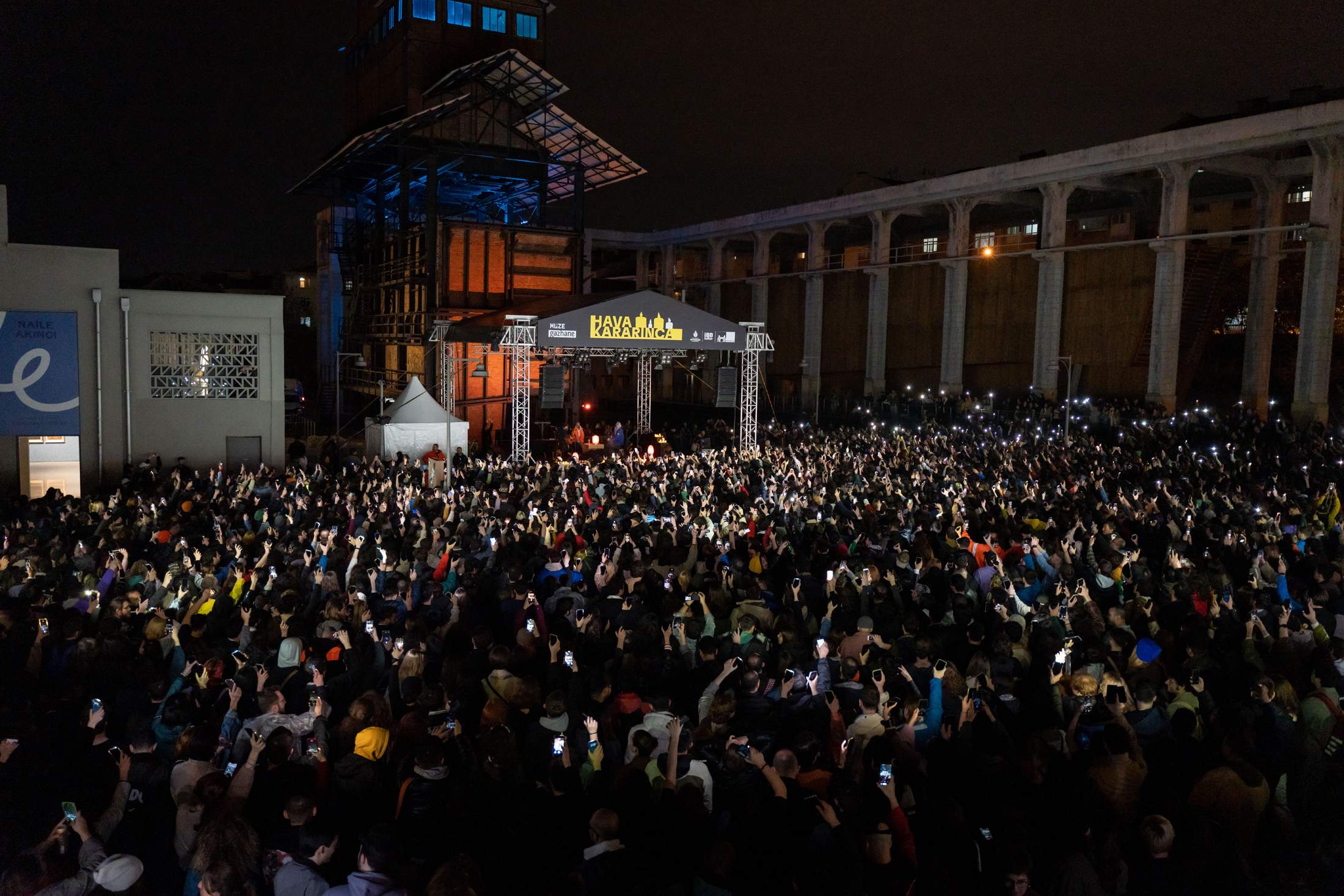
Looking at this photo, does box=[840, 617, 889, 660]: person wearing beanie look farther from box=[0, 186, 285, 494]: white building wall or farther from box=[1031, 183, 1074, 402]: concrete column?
box=[1031, 183, 1074, 402]: concrete column

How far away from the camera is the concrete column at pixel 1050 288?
30.2 meters

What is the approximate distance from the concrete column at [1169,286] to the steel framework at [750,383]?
41.5 feet

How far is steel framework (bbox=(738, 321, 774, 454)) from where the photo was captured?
2231cm

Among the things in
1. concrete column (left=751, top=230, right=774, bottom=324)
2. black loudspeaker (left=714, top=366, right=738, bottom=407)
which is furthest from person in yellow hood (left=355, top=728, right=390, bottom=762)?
concrete column (left=751, top=230, right=774, bottom=324)

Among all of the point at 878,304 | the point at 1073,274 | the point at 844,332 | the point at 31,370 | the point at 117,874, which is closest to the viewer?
the point at 117,874

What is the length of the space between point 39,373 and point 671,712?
56.4ft

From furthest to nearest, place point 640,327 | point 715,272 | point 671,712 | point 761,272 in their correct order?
point 715,272 < point 761,272 < point 640,327 < point 671,712

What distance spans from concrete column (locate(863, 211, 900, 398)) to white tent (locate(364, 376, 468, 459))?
1983 cm

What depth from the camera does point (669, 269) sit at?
46.0m

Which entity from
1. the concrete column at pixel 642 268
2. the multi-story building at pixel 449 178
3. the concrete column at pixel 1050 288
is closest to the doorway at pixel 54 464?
the multi-story building at pixel 449 178

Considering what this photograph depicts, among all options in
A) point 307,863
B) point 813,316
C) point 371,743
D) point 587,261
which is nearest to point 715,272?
point 587,261

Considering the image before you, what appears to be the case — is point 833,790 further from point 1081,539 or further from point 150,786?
point 1081,539

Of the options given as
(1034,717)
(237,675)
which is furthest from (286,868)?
(1034,717)

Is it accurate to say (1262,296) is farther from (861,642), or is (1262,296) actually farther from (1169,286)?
(861,642)
